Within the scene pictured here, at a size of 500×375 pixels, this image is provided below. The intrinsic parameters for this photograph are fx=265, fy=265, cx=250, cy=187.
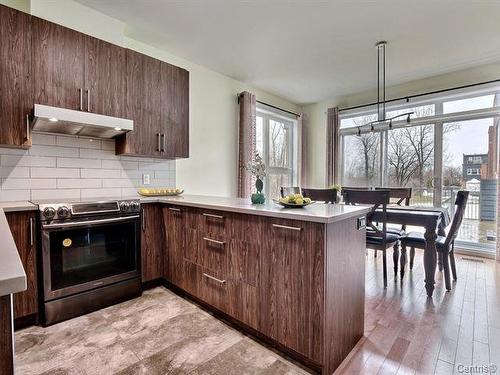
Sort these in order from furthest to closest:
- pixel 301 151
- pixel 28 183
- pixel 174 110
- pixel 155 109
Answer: pixel 301 151 → pixel 174 110 → pixel 155 109 → pixel 28 183

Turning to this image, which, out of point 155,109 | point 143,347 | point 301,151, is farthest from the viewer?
point 301,151

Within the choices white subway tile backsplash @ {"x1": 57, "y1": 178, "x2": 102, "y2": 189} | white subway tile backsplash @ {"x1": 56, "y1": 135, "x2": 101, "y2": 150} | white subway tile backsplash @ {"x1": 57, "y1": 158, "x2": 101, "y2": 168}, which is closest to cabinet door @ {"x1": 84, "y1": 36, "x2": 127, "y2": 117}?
white subway tile backsplash @ {"x1": 56, "y1": 135, "x2": 101, "y2": 150}

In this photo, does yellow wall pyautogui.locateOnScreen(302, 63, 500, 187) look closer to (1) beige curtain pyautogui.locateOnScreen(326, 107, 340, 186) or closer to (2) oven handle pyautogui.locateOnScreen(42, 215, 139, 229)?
(1) beige curtain pyautogui.locateOnScreen(326, 107, 340, 186)

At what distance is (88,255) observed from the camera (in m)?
2.17

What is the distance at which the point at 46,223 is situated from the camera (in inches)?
76.2

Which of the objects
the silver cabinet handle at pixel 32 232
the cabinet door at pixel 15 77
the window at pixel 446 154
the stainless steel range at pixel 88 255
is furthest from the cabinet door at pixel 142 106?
the window at pixel 446 154

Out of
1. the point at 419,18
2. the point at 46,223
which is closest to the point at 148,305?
the point at 46,223

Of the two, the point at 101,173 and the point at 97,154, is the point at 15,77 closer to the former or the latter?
the point at 97,154

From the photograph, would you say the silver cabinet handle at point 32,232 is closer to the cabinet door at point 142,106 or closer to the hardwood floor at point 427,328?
the cabinet door at point 142,106

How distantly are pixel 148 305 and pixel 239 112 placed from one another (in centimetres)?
303

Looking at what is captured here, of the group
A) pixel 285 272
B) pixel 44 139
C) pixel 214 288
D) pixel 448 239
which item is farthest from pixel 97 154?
pixel 448 239

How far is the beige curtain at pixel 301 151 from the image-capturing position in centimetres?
543

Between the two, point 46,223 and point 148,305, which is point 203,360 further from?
point 46,223

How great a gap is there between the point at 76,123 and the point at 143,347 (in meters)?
1.74
